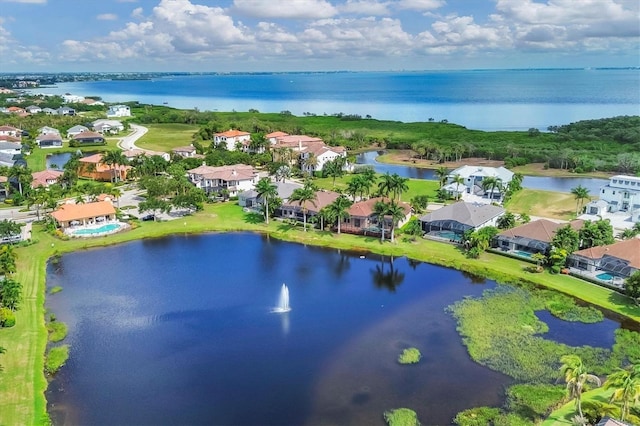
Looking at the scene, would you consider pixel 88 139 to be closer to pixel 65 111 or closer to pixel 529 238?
pixel 65 111

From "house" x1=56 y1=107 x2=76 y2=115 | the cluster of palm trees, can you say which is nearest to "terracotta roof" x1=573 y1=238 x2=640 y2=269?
the cluster of palm trees

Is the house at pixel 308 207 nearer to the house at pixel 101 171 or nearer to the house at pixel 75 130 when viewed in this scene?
the house at pixel 101 171

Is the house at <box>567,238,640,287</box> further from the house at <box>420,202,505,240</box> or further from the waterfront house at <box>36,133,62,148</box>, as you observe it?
the waterfront house at <box>36,133,62,148</box>

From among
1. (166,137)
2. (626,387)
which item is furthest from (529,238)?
(166,137)

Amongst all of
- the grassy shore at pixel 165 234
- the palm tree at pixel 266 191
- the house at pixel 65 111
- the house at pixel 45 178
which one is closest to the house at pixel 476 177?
the grassy shore at pixel 165 234

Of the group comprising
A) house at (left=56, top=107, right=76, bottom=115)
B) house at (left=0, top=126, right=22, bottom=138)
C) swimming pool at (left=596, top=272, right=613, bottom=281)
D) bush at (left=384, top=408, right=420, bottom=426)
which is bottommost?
bush at (left=384, top=408, right=420, bottom=426)

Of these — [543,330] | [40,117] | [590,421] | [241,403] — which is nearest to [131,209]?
[241,403]

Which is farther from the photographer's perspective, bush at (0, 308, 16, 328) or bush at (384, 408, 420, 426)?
bush at (0, 308, 16, 328)

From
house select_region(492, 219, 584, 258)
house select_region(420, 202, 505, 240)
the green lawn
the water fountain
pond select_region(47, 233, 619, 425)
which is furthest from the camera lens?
the green lawn
